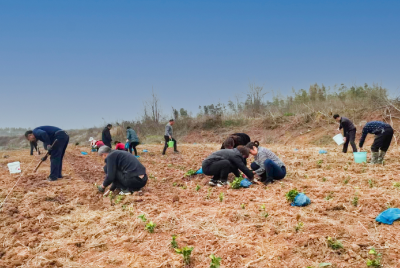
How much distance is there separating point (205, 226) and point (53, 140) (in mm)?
5375

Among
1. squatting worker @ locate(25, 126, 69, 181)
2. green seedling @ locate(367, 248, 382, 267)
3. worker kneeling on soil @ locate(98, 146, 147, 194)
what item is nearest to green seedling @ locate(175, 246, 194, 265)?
green seedling @ locate(367, 248, 382, 267)

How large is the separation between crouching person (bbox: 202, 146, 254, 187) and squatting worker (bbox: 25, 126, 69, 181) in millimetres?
3794

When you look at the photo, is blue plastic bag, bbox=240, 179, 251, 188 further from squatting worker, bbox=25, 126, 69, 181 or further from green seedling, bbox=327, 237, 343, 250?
squatting worker, bbox=25, 126, 69, 181

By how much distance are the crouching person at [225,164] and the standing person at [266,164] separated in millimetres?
213

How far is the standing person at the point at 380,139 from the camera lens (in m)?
8.09

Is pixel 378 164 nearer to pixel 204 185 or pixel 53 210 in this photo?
pixel 204 185

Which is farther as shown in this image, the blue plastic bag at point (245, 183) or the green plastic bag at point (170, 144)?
the green plastic bag at point (170, 144)

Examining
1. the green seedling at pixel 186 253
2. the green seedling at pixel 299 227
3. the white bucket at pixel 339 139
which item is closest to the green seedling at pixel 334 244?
the green seedling at pixel 299 227

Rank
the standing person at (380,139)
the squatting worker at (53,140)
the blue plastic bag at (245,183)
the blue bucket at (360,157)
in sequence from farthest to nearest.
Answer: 1. the blue bucket at (360,157)
2. the standing person at (380,139)
3. the squatting worker at (53,140)
4. the blue plastic bag at (245,183)

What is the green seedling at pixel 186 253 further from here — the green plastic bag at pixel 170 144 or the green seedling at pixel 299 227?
the green plastic bag at pixel 170 144

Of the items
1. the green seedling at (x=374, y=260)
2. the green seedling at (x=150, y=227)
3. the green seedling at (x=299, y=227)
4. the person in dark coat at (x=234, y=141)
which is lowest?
the green seedling at (x=374, y=260)

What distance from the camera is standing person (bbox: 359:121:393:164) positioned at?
8.09 meters

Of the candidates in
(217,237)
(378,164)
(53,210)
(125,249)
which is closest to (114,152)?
(53,210)

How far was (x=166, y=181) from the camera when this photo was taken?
7387mm
